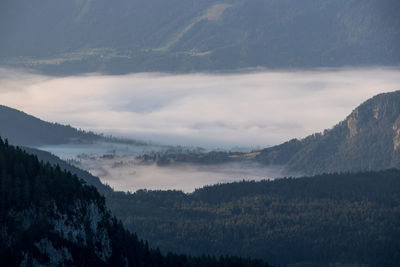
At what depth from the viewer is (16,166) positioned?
180 m

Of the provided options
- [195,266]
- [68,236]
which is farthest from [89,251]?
[195,266]

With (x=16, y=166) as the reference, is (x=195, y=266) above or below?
below

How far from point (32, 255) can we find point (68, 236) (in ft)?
33.9

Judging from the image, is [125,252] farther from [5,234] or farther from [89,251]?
A: [5,234]

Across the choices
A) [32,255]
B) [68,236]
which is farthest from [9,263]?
[68,236]

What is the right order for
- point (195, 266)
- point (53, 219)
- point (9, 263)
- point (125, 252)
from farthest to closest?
1. point (195, 266)
2. point (125, 252)
3. point (53, 219)
4. point (9, 263)

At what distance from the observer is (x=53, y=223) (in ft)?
552

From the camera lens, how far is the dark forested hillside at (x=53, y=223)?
162750 millimetres

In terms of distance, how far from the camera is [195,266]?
7781 inches

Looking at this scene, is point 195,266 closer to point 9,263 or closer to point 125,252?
point 125,252

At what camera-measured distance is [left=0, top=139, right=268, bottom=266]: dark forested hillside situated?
16275cm

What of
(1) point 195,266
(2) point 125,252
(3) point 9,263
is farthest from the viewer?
(1) point 195,266

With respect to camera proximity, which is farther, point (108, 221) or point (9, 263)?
point (108, 221)

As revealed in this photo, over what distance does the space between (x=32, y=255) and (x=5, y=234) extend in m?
4.12
